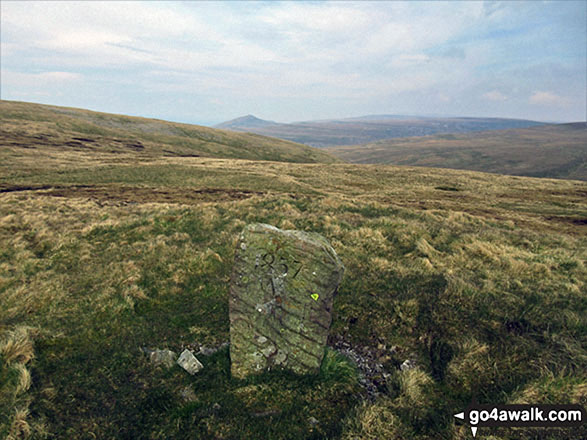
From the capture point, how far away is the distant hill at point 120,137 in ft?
243

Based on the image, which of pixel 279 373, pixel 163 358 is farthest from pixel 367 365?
pixel 163 358

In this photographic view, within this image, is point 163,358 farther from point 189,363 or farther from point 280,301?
point 280,301

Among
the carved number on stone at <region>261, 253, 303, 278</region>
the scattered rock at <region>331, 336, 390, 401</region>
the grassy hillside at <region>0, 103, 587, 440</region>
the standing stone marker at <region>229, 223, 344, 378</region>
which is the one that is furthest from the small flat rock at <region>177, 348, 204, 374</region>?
the scattered rock at <region>331, 336, 390, 401</region>

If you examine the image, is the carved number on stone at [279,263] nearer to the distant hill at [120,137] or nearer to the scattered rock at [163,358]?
the scattered rock at [163,358]

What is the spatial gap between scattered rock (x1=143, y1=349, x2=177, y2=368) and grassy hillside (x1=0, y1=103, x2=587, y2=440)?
22cm

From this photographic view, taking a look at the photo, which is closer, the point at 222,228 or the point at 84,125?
the point at 222,228

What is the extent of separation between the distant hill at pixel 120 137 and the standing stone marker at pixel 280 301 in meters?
73.8

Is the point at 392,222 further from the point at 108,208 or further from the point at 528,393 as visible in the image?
the point at 108,208

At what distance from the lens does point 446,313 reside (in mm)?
7891

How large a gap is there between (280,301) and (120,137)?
365 ft

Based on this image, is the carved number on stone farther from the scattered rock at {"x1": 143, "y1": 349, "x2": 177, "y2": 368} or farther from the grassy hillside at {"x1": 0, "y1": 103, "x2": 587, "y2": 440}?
the scattered rock at {"x1": 143, "y1": 349, "x2": 177, "y2": 368}

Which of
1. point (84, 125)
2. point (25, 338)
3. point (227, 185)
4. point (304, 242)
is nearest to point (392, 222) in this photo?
point (304, 242)

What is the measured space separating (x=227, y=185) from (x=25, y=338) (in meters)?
35.6

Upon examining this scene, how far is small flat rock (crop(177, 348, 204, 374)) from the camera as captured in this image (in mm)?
6535
